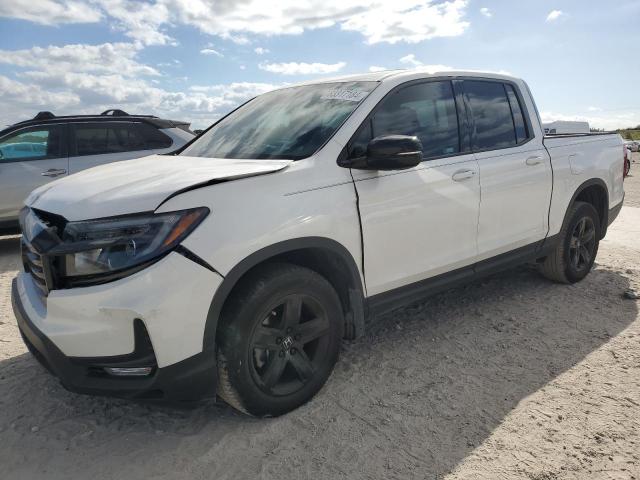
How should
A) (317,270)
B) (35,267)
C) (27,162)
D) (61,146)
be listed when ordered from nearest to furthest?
(35,267)
(317,270)
(27,162)
(61,146)

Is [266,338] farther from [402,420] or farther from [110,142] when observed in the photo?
[110,142]

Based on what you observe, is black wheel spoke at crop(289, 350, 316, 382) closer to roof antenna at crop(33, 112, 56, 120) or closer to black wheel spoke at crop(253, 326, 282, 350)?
black wheel spoke at crop(253, 326, 282, 350)

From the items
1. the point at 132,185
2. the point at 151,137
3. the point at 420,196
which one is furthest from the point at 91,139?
the point at 420,196

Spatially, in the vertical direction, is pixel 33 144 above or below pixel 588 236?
above

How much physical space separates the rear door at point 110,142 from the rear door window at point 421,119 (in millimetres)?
5039

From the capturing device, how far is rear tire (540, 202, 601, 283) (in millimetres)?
4543

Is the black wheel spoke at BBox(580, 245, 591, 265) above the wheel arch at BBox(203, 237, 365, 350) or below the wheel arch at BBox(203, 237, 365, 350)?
below

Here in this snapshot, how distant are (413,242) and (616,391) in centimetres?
144

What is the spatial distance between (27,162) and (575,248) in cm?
666

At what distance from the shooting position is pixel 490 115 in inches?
153

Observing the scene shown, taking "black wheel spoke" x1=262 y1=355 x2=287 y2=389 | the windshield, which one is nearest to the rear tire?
the windshield

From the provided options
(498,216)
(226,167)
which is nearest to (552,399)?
(498,216)

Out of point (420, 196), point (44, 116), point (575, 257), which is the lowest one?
point (575, 257)

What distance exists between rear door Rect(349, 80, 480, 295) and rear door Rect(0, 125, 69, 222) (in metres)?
5.40
